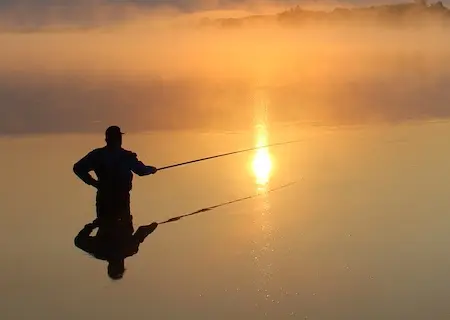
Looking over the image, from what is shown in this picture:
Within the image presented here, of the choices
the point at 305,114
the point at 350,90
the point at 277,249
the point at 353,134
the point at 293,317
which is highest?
the point at 350,90

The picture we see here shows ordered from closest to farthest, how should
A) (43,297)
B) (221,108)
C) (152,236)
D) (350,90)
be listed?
1. (43,297)
2. (152,236)
3. (221,108)
4. (350,90)

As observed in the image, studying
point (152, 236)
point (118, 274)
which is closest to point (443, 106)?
point (152, 236)

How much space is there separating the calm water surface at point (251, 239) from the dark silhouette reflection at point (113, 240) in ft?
0.27

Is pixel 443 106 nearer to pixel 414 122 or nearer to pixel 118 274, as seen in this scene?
pixel 414 122

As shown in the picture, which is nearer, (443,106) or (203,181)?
(203,181)

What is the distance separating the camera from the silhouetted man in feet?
23.4

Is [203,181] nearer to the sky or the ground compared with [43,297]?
nearer to the sky

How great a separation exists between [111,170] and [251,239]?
1.19 meters

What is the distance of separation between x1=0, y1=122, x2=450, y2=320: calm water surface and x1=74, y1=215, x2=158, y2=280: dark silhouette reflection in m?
0.08

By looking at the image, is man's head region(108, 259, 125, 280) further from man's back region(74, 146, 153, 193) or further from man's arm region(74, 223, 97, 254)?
man's back region(74, 146, 153, 193)

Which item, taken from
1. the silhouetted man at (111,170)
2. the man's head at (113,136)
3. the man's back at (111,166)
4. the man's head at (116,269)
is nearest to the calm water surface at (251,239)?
the man's head at (116,269)

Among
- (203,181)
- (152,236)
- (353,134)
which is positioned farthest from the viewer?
(353,134)

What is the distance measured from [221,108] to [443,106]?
414 centimetres

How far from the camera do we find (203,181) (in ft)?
31.3
